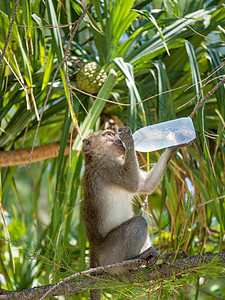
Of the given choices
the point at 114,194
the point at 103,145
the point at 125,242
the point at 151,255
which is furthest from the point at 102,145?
the point at 151,255

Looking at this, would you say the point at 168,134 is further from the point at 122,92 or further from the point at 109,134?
the point at 122,92

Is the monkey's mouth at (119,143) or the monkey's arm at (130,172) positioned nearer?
the monkey's arm at (130,172)

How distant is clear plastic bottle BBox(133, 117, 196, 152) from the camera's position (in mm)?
2180

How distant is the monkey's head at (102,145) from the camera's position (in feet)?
9.82

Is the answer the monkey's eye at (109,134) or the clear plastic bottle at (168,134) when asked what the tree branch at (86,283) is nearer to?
the clear plastic bottle at (168,134)

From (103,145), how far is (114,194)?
36 cm

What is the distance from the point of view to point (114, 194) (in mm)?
2818

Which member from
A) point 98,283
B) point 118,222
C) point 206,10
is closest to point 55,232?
point 118,222

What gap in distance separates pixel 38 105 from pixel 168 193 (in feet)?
3.45

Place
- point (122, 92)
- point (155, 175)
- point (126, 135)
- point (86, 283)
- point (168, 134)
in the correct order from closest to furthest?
point (86, 283) < point (168, 134) < point (126, 135) < point (155, 175) < point (122, 92)

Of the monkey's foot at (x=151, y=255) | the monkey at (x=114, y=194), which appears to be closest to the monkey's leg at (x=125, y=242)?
the monkey at (x=114, y=194)

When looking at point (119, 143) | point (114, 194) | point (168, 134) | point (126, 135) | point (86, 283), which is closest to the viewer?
point (86, 283)

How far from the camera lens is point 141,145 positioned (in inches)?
101

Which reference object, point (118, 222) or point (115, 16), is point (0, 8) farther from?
point (118, 222)
